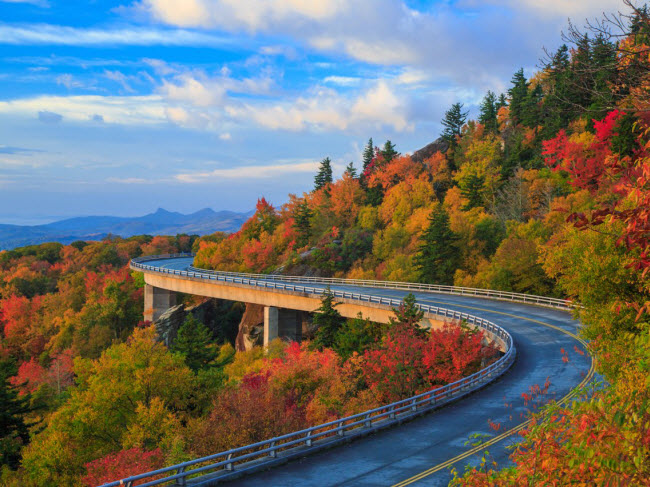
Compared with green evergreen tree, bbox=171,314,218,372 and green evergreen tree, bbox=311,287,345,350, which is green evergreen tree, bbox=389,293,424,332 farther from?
green evergreen tree, bbox=171,314,218,372

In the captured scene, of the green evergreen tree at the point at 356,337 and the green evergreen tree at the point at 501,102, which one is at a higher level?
the green evergreen tree at the point at 501,102

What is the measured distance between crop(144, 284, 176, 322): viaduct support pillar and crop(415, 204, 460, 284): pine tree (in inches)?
1590

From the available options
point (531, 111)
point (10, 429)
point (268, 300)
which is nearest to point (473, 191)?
point (531, 111)

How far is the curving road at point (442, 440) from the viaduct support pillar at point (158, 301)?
62.1 metres

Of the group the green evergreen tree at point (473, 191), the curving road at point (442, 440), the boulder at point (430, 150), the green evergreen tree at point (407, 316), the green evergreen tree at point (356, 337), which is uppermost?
the boulder at point (430, 150)

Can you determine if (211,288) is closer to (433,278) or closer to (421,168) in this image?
(433,278)

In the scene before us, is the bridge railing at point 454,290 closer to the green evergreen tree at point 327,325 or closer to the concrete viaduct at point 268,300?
the concrete viaduct at point 268,300

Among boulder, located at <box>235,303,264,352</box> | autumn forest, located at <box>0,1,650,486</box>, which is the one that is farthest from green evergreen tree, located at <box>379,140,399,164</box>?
boulder, located at <box>235,303,264,352</box>

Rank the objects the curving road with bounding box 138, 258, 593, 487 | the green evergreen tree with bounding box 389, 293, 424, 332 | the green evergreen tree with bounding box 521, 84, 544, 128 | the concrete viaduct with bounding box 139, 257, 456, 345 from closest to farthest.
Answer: the curving road with bounding box 138, 258, 593, 487 < the green evergreen tree with bounding box 389, 293, 424, 332 < the concrete viaduct with bounding box 139, 257, 456, 345 < the green evergreen tree with bounding box 521, 84, 544, 128

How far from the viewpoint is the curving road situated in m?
15.8

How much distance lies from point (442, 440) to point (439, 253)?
46.9 meters

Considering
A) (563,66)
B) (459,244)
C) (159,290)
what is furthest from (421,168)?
(563,66)

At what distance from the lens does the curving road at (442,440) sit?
51.9 feet

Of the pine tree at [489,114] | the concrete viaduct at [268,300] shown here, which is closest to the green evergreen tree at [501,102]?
the pine tree at [489,114]
